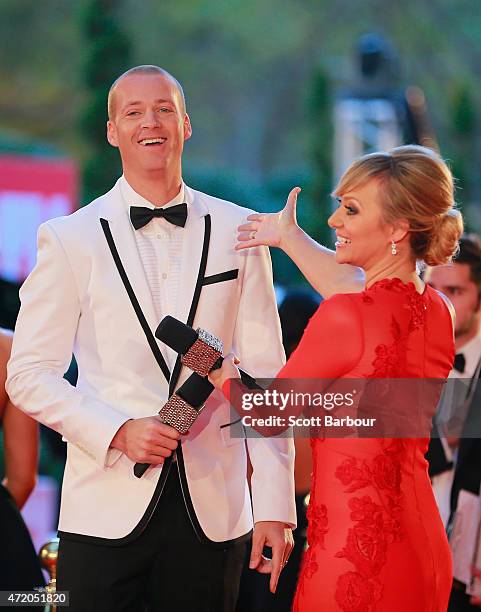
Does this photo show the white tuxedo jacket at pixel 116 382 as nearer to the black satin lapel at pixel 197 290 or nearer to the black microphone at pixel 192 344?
the black satin lapel at pixel 197 290

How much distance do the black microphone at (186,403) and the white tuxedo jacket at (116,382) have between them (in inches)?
7.0

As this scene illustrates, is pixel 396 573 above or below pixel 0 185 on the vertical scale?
below

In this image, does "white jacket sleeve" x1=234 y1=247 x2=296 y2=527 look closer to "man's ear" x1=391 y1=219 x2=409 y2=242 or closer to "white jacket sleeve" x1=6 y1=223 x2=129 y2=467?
"white jacket sleeve" x1=6 y1=223 x2=129 y2=467

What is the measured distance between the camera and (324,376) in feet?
8.91

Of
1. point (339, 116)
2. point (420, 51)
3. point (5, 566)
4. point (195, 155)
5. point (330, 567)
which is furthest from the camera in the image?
point (420, 51)

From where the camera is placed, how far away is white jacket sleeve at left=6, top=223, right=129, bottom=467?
2920 mm

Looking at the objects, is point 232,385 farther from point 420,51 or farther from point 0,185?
point 420,51

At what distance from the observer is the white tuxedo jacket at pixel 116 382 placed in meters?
2.96

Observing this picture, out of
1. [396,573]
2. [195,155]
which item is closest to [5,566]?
[396,573]

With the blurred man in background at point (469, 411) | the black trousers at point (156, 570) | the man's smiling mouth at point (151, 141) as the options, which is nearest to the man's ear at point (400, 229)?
the man's smiling mouth at point (151, 141)

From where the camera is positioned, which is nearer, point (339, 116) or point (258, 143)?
point (339, 116)

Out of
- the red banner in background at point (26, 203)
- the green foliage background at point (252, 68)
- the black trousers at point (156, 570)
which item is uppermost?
the green foliage background at point (252, 68)

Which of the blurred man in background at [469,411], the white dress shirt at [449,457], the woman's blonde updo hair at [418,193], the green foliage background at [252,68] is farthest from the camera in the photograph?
the green foliage background at [252,68]

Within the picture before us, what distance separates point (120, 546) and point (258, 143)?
2890 cm
